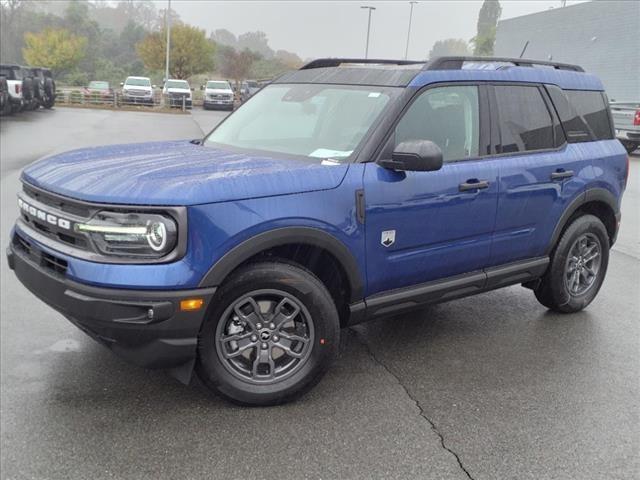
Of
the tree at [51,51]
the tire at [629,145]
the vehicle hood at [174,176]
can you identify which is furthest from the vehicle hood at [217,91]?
the vehicle hood at [174,176]

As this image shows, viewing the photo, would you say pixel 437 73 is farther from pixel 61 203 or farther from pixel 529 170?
pixel 61 203

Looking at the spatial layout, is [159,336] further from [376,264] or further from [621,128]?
[621,128]

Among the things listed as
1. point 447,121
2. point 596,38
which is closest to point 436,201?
point 447,121

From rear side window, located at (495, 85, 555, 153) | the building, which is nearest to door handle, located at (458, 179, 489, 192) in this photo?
rear side window, located at (495, 85, 555, 153)

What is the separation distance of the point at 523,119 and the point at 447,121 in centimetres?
76

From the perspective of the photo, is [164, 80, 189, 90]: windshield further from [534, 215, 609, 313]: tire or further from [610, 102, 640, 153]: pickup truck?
[534, 215, 609, 313]: tire

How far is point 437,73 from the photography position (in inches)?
149

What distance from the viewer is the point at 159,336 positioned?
285 centimetres

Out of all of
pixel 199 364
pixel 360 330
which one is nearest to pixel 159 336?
pixel 199 364

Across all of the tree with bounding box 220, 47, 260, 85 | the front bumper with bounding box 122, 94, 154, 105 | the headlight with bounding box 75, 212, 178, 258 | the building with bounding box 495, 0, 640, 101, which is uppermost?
the building with bounding box 495, 0, 640, 101

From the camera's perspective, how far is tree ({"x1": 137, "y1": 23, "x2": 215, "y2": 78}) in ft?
166

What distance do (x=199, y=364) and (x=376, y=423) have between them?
977 mm

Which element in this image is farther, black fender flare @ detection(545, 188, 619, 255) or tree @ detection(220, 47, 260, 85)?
tree @ detection(220, 47, 260, 85)

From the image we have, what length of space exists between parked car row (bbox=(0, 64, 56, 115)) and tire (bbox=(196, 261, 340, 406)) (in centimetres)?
2054
